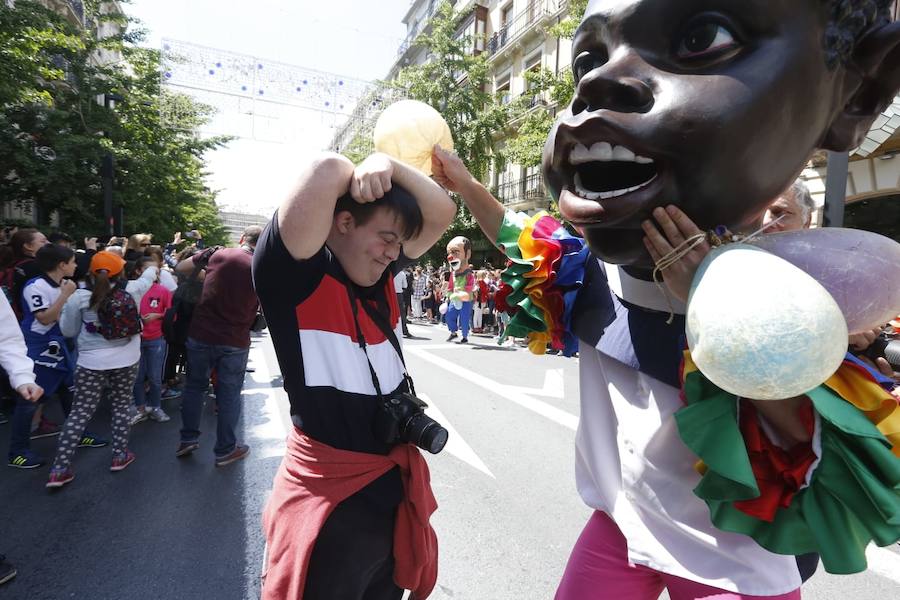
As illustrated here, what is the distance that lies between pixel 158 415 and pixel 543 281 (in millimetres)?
5029

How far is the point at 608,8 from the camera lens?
104 centimetres

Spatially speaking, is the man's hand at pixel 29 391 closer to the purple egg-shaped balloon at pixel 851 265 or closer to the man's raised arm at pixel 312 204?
the man's raised arm at pixel 312 204

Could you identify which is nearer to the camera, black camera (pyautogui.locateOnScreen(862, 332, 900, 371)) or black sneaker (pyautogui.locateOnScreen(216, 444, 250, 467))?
black camera (pyautogui.locateOnScreen(862, 332, 900, 371))

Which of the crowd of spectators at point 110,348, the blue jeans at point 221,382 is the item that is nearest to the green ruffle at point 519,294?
the crowd of spectators at point 110,348

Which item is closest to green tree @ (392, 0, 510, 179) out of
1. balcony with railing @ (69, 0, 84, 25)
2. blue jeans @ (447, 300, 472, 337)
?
blue jeans @ (447, 300, 472, 337)

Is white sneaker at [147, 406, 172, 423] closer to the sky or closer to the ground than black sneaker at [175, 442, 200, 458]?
closer to the ground

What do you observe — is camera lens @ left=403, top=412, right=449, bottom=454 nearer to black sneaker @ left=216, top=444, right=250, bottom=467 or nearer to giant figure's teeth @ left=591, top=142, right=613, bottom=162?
giant figure's teeth @ left=591, top=142, right=613, bottom=162

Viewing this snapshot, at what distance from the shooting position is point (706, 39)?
935mm

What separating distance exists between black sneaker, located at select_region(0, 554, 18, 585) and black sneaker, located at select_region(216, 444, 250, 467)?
1456 mm

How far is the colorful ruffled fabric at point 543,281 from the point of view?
1.47 m

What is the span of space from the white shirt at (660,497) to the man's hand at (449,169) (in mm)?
599

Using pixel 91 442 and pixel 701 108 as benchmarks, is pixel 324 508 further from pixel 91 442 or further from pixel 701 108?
pixel 91 442

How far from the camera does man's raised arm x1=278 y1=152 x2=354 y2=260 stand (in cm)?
130

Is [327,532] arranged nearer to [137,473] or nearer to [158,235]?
[137,473]
